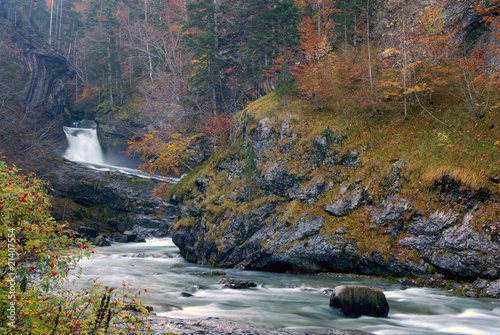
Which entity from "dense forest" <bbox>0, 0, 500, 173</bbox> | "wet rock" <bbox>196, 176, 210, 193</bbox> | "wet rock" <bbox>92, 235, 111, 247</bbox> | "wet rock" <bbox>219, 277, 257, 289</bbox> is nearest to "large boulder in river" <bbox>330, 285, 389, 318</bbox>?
"wet rock" <bbox>219, 277, 257, 289</bbox>

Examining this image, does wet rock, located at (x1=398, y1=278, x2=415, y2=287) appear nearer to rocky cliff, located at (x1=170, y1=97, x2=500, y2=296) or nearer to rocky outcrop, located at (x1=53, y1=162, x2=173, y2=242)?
rocky cliff, located at (x1=170, y1=97, x2=500, y2=296)

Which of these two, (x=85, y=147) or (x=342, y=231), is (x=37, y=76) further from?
(x=342, y=231)

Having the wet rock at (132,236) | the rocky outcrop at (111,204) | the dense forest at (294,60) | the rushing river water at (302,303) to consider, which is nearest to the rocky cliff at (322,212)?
the rushing river water at (302,303)

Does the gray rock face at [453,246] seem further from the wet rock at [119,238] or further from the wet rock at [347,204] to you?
the wet rock at [119,238]

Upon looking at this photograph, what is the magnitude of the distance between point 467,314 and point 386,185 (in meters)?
6.21

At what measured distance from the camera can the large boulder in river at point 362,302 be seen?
30.5ft

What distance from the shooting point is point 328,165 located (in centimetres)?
1692

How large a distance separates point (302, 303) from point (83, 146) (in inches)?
1586

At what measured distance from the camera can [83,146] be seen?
139 ft

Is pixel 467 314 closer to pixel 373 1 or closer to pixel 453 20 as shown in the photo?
pixel 453 20

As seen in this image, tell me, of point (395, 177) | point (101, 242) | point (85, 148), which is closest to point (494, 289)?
point (395, 177)

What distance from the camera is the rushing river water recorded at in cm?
869

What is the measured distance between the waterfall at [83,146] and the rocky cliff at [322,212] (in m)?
24.3

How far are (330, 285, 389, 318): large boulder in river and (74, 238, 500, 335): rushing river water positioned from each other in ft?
0.70
